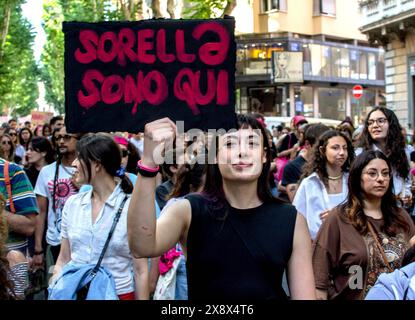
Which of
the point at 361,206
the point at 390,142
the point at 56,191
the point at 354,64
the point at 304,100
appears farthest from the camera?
the point at 354,64

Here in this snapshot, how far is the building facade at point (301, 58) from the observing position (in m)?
36.9

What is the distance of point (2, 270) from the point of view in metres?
2.29

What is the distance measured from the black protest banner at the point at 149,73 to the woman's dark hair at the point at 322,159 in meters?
2.78

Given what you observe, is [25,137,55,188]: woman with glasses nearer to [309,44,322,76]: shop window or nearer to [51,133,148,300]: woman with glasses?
[51,133,148,300]: woman with glasses

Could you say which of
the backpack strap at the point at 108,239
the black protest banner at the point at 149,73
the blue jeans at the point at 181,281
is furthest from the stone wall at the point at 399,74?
the black protest banner at the point at 149,73

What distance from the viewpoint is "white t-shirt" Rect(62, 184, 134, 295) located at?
3.77 meters

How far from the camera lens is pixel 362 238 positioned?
387 cm

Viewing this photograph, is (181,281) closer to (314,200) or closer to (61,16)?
(314,200)

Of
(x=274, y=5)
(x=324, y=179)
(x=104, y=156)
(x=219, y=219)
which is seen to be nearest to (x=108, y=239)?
(x=104, y=156)

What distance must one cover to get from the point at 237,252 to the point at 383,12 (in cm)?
2194

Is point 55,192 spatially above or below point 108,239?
above

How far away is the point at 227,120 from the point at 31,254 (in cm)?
379

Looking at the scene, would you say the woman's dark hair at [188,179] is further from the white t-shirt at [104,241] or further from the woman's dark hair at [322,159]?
the white t-shirt at [104,241]
